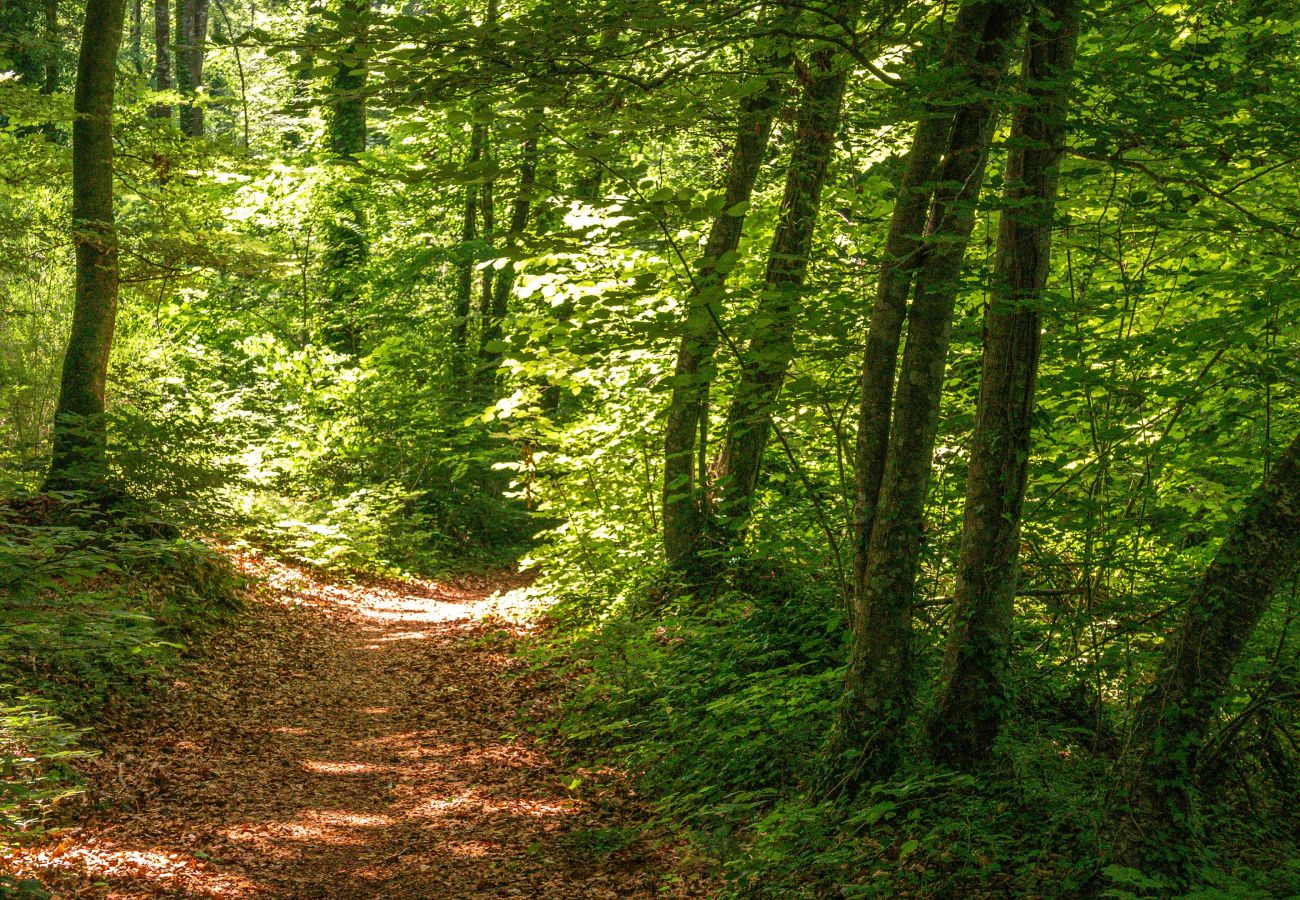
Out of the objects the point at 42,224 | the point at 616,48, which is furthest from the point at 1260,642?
the point at 42,224

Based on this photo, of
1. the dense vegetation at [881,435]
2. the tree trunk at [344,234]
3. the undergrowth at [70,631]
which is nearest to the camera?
the dense vegetation at [881,435]

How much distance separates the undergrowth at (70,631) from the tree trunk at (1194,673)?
14.3ft

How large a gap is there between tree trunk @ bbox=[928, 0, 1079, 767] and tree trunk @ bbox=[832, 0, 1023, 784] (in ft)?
0.69

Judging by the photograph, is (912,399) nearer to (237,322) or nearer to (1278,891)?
(1278,891)

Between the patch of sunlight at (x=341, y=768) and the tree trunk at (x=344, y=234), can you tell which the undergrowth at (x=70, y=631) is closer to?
the patch of sunlight at (x=341, y=768)

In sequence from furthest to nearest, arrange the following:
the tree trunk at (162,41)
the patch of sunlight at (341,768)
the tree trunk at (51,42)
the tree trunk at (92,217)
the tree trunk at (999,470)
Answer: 1. the tree trunk at (162,41)
2. the tree trunk at (51,42)
3. the tree trunk at (92,217)
4. the patch of sunlight at (341,768)
5. the tree trunk at (999,470)

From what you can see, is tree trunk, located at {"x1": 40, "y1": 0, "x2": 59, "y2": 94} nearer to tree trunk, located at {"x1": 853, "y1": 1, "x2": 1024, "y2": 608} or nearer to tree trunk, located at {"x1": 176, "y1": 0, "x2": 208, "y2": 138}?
tree trunk, located at {"x1": 176, "y1": 0, "x2": 208, "y2": 138}

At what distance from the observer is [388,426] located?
17.2 m

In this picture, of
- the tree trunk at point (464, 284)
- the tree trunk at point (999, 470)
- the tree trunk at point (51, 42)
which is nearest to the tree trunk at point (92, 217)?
the tree trunk at point (51, 42)

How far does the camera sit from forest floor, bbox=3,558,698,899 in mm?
4844

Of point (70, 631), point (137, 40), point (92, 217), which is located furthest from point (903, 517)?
point (137, 40)

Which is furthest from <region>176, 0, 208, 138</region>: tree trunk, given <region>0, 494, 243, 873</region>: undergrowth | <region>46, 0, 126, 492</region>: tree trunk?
<region>0, 494, 243, 873</region>: undergrowth

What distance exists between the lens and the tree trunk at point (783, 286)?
508cm

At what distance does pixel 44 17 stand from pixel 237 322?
9.31m
